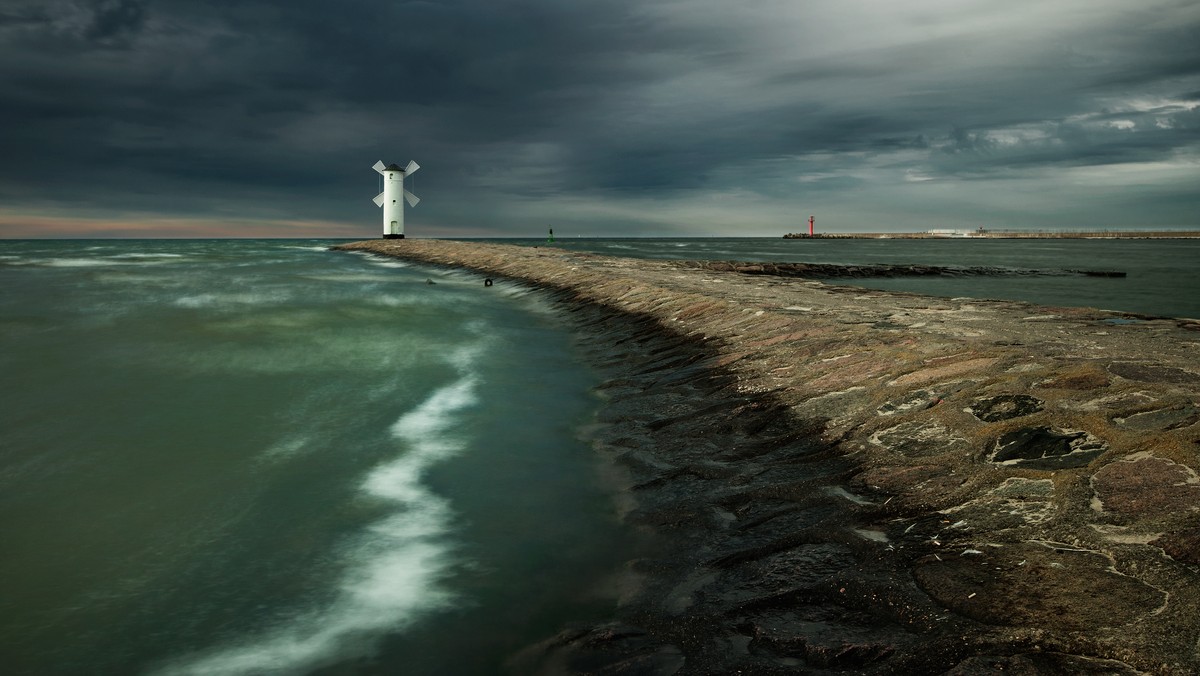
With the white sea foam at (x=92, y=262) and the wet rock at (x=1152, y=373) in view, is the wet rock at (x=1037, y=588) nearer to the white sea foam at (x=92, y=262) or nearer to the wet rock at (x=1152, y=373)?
the wet rock at (x=1152, y=373)

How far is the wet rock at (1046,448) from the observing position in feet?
11.3

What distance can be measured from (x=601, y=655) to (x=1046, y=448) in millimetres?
2608

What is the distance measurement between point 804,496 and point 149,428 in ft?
20.2

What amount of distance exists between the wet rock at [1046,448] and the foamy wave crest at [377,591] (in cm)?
306

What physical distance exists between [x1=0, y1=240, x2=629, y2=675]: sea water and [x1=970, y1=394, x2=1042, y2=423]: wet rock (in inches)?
92.6

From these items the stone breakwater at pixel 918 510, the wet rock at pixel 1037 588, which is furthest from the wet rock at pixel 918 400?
the wet rock at pixel 1037 588

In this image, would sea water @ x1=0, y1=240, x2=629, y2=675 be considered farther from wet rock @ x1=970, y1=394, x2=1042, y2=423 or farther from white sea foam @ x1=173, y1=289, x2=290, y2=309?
white sea foam @ x1=173, y1=289, x2=290, y2=309

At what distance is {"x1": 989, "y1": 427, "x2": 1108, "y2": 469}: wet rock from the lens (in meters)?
3.46

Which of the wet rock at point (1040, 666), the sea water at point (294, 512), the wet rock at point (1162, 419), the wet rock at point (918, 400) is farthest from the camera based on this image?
the wet rock at point (918, 400)

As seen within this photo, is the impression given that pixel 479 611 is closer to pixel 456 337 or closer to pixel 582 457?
pixel 582 457

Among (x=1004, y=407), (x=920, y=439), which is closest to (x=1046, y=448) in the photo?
(x=1004, y=407)

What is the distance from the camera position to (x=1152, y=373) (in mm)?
4332

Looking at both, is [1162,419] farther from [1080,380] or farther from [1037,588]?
[1037,588]

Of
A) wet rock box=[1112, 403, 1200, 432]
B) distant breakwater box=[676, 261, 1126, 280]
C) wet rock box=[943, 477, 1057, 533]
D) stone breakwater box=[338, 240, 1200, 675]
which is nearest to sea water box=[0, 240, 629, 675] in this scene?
stone breakwater box=[338, 240, 1200, 675]
